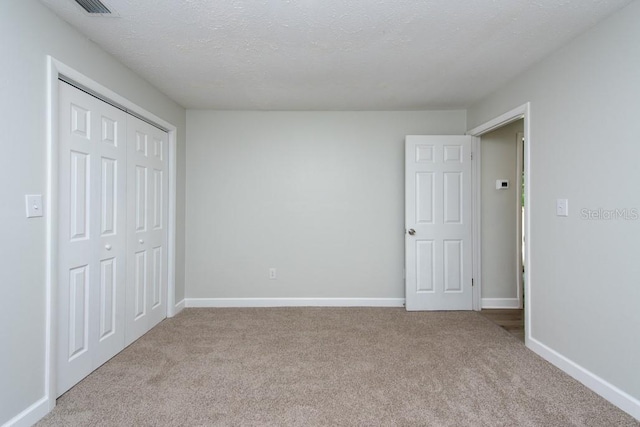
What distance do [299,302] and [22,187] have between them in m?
2.79

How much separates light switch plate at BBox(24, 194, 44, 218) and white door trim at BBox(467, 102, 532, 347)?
3.47 m

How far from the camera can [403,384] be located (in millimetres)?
2082

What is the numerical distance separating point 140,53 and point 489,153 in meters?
3.67

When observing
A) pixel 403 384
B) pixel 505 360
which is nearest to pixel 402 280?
pixel 505 360

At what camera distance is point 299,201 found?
3805mm

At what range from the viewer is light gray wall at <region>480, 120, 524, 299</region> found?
3.68 metres

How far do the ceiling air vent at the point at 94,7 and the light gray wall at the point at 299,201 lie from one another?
6.20 ft

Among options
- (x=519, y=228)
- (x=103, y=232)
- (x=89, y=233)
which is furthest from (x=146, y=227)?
(x=519, y=228)

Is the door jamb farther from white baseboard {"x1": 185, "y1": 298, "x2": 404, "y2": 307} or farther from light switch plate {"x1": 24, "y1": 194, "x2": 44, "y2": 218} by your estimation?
light switch plate {"x1": 24, "y1": 194, "x2": 44, "y2": 218}

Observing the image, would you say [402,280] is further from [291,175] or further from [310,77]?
[310,77]

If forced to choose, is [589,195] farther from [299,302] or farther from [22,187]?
[22,187]

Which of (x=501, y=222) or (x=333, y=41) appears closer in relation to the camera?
(x=333, y=41)

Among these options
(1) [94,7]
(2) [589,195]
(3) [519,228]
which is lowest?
(3) [519,228]

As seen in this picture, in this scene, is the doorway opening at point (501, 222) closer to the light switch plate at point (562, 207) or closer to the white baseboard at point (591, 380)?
the white baseboard at point (591, 380)
